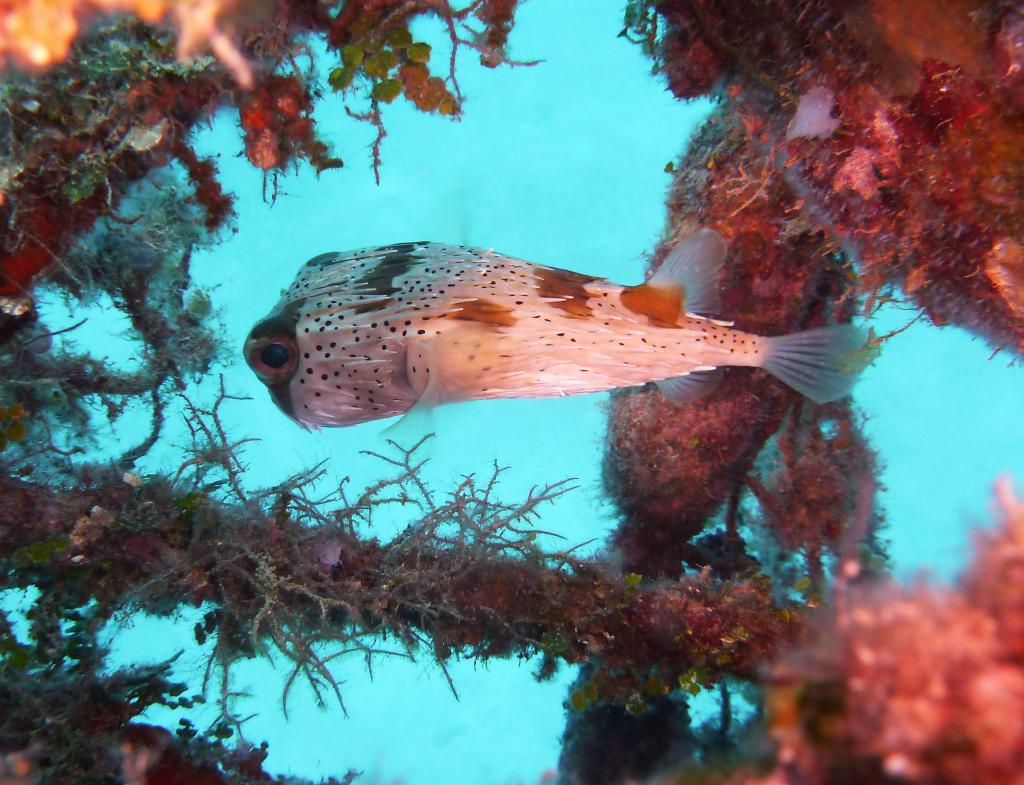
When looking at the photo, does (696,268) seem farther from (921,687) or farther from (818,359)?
(921,687)

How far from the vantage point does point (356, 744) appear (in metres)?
14.4

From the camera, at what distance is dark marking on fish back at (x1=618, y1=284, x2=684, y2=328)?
3.27 metres

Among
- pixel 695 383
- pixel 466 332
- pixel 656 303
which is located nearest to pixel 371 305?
pixel 466 332

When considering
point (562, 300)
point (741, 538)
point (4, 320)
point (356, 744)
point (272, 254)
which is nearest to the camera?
point (4, 320)

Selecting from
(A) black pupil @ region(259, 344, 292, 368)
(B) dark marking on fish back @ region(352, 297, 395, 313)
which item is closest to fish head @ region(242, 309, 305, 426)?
(A) black pupil @ region(259, 344, 292, 368)

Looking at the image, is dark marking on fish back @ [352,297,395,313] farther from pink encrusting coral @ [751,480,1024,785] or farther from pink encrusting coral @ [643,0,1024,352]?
pink encrusting coral @ [751,480,1024,785]

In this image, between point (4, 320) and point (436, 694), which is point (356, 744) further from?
point (4, 320)

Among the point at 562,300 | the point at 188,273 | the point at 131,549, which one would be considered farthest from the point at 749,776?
the point at 188,273

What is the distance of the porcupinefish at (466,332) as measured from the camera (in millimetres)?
3062

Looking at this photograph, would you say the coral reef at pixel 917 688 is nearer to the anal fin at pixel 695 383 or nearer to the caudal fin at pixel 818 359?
the caudal fin at pixel 818 359

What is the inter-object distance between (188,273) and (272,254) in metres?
12.8

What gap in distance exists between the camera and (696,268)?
11.5 feet

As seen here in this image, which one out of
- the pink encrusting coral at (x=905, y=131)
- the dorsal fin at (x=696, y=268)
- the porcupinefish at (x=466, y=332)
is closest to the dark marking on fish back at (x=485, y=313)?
the porcupinefish at (x=466, y=332)

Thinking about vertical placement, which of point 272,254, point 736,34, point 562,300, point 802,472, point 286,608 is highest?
point 272,254
